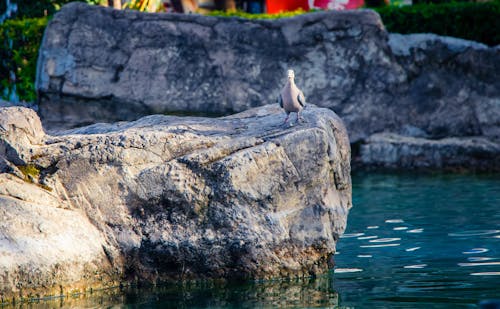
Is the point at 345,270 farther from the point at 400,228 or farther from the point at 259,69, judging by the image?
the point at 259,69

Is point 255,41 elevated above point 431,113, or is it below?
above

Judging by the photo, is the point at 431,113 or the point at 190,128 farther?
the point at 431,113

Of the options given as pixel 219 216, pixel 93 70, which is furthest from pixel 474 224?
pixel 93 70

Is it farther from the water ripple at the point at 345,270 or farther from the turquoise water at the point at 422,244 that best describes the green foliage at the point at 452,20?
the water ripple at the point at 345,270

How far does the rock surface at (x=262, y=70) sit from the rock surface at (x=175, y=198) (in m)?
5.83

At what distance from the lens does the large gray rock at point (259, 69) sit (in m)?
12.0

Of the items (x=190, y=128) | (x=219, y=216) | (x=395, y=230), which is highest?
(x=190, y=128)

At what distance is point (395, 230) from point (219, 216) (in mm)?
2402

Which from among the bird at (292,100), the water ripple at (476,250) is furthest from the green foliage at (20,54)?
the water ripple at (476,250)

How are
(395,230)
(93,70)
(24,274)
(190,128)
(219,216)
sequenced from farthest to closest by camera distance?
(93,70) → (395,230) → (190,128) → (219,216) → (24,274)

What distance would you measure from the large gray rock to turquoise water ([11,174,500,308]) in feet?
9.55

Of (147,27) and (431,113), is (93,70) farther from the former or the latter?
(431,113)

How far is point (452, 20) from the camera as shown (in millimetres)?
13453

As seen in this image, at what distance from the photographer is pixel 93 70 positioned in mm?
12016
